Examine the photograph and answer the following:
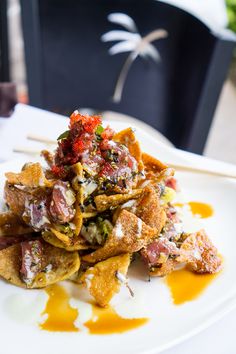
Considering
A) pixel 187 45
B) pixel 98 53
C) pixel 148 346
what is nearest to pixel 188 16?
pixel 187 45

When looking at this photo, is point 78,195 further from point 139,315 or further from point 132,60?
point 132,60

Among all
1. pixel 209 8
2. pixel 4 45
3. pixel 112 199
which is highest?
pixel 209 8

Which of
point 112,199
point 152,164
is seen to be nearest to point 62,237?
point 112,199

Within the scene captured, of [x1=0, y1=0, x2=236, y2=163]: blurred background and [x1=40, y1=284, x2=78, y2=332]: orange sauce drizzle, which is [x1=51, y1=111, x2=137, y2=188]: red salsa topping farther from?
[x1=0, y1=0, x2=236, y2=163]: blurred background

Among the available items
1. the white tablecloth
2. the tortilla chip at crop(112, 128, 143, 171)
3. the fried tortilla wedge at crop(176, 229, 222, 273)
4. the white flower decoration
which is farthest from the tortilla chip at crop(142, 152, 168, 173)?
the white tablecloth

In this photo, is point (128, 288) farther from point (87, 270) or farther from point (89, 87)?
point (89, 87)

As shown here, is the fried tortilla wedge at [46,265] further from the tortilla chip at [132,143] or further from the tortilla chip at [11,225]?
the tortilla chip at [132,143]
